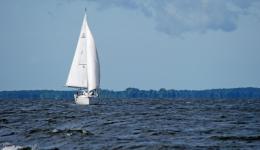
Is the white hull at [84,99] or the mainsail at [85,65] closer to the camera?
the white hull at [84,99]

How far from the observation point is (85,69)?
95062 mm

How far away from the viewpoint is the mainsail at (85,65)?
9444cm

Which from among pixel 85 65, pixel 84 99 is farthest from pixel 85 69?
pixel 84 99

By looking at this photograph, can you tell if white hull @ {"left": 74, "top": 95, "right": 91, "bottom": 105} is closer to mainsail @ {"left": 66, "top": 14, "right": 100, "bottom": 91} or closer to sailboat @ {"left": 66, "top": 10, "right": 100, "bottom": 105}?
sailboat @ {"left": 66, "top": 10, "right": 100, "bottom": 105}

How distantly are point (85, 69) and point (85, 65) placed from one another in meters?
0.70

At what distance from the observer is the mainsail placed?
94.4 meters

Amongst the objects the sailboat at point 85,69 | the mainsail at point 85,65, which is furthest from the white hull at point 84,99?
the mainsail at point 85,65

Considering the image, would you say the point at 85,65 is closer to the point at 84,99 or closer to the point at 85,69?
the point at 85,69

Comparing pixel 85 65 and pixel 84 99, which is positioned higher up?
pixel 85 65

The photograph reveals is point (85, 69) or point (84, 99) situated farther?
point (85, 69)

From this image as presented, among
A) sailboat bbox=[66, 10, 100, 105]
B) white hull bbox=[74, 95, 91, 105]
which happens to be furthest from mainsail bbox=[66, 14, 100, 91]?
white hull bbox=[74, 95, 91, 105]

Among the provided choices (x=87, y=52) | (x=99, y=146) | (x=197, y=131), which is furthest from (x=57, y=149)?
(x=87, y=52)

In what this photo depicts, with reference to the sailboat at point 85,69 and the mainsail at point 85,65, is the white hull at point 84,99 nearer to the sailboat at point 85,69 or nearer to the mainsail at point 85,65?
the sailboat at point 85,69

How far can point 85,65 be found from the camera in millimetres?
95188
